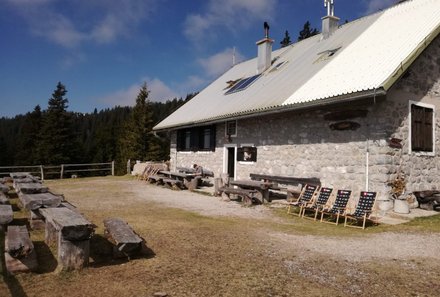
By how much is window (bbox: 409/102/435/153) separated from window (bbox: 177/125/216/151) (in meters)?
8.69

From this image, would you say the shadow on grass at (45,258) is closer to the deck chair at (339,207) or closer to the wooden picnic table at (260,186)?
the deck chair at (339,207)

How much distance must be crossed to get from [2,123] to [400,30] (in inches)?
5313

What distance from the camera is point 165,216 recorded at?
364 inches

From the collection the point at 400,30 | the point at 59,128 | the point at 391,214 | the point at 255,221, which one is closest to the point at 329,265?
the point at 255,221

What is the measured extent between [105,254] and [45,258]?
2.84ft

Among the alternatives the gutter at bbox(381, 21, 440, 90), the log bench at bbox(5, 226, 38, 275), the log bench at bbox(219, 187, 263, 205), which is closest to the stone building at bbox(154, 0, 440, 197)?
the gutter at bbox(381, 21, 440, 90)

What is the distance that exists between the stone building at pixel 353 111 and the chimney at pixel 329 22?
0.17ft

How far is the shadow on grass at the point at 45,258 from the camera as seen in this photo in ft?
16.3

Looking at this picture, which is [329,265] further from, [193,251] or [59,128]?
[59,128]

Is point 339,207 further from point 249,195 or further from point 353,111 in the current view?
point 249,195

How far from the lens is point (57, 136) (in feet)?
123

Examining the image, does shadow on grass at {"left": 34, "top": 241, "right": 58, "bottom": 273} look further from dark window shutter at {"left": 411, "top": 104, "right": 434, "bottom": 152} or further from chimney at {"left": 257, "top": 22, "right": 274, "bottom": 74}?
chimney at {"left": 257, "top": 22, "right": 274, "bottom": 74}

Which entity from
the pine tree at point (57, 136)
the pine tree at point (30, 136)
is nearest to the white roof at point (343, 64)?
the pine tree at point (57, 136)

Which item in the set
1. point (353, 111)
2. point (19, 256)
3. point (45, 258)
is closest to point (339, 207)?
point (353, 111)
